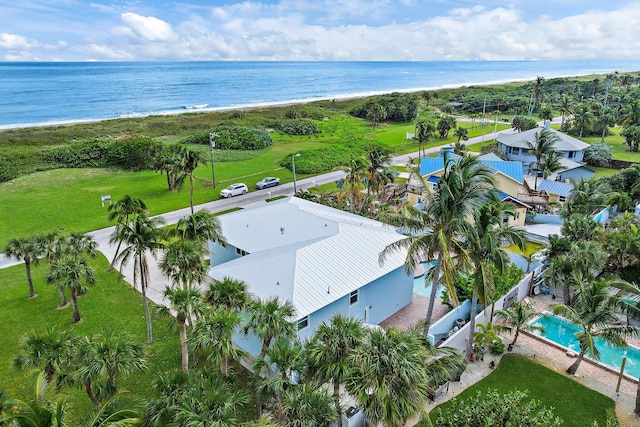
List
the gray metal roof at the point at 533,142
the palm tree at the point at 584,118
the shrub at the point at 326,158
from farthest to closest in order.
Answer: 1. the palm tree at the point at 584,118
2. the shrub at the point at 326,158
3. the gray metal roof at the point at 533,142

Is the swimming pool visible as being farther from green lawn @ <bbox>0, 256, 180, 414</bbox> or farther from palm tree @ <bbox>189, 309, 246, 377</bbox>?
green lawn @ <bbox>0, 256, 180, 414</bbox>

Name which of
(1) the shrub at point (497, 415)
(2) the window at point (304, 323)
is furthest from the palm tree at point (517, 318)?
(2) the window at point (304, 323)

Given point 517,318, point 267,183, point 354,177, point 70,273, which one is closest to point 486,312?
point 517,318

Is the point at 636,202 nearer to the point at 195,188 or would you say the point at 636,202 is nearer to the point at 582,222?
the point at 582,222

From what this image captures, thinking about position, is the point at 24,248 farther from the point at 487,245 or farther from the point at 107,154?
the point at 107,154

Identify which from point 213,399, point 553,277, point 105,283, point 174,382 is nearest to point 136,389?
point 174,382

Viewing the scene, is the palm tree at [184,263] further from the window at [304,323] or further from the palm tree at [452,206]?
the palm tree at [452,206]

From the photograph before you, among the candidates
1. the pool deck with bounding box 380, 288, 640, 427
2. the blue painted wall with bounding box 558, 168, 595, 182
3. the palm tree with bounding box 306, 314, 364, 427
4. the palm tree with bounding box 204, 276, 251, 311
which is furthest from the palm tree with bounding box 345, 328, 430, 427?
the blue painted wall with bounding box 558, 168, 595, 182
